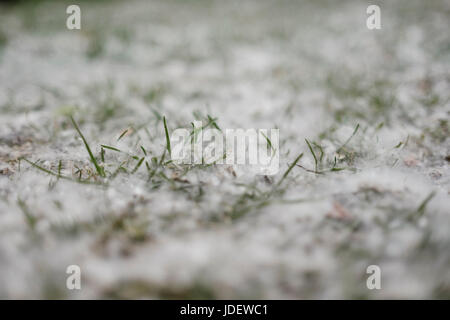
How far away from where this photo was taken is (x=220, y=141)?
157 cm

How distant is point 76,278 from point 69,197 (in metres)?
0.36

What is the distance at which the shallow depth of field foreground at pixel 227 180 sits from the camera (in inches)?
36.7

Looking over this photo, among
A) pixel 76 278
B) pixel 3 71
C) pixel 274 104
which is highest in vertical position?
pixel 3 71

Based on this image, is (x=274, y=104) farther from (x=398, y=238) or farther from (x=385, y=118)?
(x=398, y=238)

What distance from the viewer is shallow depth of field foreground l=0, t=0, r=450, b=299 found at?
93cm

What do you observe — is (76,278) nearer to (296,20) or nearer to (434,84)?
(434,84)

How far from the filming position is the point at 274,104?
2.08 meters

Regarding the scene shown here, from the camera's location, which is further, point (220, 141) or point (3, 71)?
point (3, 71)

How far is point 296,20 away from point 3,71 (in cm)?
378

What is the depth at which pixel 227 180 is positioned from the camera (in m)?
1.29
